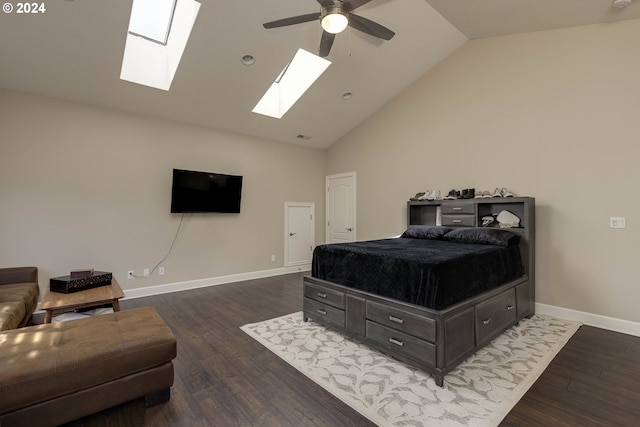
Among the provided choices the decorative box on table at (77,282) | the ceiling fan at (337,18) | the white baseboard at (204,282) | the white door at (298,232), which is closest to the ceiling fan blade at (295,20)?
the ceiling fan at (337,18)

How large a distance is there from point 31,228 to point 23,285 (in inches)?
33.5

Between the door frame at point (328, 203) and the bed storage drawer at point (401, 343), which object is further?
the door frame at point (328, 203)

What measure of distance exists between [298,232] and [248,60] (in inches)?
142

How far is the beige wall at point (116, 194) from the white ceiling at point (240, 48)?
306mm

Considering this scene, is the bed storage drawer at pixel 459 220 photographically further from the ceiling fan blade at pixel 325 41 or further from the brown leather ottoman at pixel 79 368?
the brown leather ottoman at pixel 79 368

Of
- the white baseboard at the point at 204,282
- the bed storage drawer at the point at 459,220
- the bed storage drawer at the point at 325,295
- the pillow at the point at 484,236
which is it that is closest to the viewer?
the bed storage drawer at the point at 325,295

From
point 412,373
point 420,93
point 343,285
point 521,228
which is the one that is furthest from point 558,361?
point 420,93

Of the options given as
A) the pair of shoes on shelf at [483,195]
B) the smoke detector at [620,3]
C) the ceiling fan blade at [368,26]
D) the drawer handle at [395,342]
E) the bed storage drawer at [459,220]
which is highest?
the smoke detector at [620,3]

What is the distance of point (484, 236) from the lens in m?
3.49

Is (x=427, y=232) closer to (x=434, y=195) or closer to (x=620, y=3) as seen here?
(x=434, y=195)

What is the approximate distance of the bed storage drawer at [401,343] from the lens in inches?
89.0

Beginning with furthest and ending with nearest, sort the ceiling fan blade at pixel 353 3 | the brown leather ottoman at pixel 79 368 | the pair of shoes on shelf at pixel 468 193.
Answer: the pair of shoes on shelf at pixel 468 193 < the ceiling fan blade at pixel 353 3 < the brown leather ottoman at pixel 79 368

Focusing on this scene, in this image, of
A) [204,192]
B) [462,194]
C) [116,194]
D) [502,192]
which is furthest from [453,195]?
[116,194]

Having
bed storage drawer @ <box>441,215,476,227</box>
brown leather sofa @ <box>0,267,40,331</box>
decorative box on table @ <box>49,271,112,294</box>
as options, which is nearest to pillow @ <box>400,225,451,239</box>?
bed storage drawer @ <box>441,215,476,227</box>
